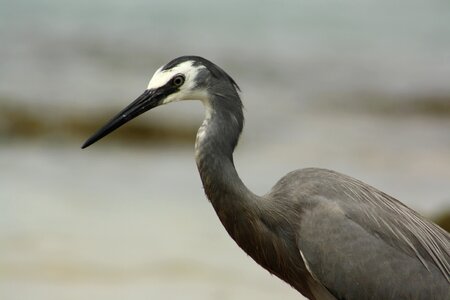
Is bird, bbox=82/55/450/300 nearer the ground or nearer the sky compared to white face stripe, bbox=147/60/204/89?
nearer the ground

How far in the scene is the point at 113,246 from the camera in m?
9.51

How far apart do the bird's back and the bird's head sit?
27.8 inches

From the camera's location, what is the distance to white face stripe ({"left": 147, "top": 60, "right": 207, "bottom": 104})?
227 inches

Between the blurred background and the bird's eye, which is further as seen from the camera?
the blurred background

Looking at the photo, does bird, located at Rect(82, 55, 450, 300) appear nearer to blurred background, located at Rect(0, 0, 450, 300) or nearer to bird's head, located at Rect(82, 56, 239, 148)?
bird's head, located at Rect(82, 56, 239, 148)

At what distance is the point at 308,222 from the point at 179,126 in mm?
7740

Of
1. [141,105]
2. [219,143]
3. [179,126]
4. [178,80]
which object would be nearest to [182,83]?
[178,80]

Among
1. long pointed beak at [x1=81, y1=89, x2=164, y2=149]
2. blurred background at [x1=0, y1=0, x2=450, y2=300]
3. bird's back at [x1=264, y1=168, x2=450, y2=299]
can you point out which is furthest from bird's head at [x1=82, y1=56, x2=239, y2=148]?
blurred background at [x1=0, y1=0, x2=450, y2=300]

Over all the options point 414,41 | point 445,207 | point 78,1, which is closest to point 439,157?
point 445,207

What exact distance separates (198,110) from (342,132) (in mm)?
1739

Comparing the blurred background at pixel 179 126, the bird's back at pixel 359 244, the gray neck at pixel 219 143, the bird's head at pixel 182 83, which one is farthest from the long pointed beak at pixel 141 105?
the blurred background at pixel 179 126

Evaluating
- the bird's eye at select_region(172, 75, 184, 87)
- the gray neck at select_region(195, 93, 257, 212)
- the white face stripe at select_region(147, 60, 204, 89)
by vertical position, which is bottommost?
the gray neck at select_region(195, 93, 257, 212)

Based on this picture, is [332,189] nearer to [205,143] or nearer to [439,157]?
[205,143]

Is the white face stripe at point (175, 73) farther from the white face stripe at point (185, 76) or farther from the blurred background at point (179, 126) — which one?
the blurred background at point (179, 126)
